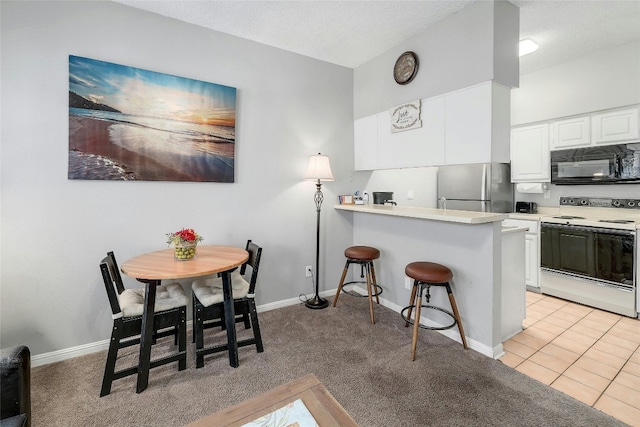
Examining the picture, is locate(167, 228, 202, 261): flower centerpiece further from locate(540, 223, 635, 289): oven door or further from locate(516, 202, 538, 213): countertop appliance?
locate(516, 202, 538, 213): countertop appliance

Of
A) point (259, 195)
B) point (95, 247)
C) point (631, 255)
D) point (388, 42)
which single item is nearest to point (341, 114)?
point (388, 42)

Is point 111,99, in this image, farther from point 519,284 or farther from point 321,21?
point 519,284

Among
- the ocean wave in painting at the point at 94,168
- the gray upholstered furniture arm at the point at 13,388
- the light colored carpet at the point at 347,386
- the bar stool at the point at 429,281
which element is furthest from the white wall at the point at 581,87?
the gray upholstered furniture arm at the point at 13,388

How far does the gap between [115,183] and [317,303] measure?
7.04 ft

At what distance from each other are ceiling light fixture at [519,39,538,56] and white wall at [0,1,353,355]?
199 cm

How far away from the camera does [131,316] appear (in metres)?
1.87

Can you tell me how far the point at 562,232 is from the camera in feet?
10.6

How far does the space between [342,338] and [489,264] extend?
1.30 meters

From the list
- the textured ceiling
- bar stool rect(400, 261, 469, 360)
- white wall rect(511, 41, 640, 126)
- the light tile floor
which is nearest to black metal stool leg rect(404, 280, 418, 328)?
bar stool rect(400, 261, 469, 360)

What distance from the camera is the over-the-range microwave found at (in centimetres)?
304

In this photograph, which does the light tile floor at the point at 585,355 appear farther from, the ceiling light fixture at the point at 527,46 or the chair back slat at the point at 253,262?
the ceiling light fixture at the point at 527,46

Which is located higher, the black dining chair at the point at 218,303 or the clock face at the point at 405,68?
the clock face at the point at 405,68

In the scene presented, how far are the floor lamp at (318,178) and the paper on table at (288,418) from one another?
196 centimetres

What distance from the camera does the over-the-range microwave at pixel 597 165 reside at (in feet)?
9.98
